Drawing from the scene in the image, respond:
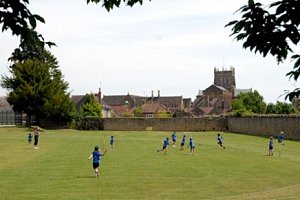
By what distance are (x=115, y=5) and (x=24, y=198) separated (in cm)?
1348

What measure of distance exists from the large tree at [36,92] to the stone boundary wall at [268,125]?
27833 millimetres

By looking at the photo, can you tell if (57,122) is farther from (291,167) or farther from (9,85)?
(291,167)

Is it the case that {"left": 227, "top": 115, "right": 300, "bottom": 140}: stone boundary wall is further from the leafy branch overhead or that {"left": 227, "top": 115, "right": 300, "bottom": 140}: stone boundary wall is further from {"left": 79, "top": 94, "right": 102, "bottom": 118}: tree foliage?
the leafy branch overhead

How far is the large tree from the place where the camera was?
268ft

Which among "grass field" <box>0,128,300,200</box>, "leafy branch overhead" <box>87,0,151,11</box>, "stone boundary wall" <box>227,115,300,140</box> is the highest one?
"leafy branch overhead" <box>87,0,151,11</box>

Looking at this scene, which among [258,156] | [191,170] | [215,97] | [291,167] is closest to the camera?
[191,170]

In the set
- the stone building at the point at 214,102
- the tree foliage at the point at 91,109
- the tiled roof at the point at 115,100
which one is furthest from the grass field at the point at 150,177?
the tiled roof at the point at 115,100

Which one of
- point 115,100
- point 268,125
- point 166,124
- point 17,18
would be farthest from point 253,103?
point 17,18

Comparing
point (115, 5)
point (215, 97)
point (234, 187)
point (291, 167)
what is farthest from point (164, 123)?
point (215, 97)

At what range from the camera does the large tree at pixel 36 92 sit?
81750mm

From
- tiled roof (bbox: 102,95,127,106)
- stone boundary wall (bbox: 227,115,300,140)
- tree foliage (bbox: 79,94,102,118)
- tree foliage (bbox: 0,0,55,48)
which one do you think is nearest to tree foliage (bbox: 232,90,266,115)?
tree foliage (bbox: 79,94,102,118)

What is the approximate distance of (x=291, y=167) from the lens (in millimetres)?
31078

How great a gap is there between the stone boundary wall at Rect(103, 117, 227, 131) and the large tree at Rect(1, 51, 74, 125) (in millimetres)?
8359

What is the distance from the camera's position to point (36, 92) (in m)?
81.9
